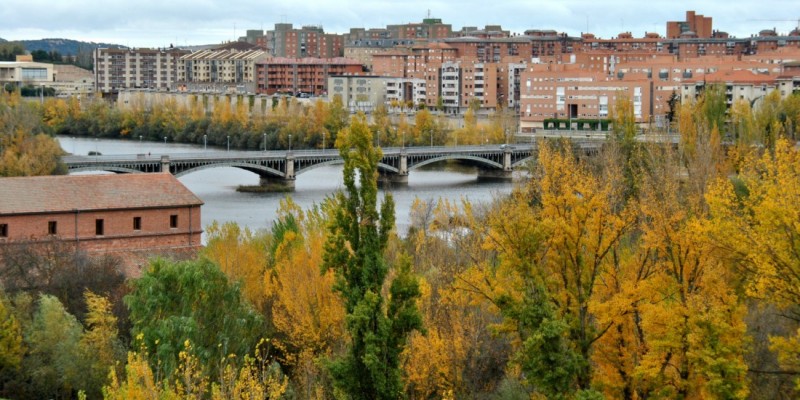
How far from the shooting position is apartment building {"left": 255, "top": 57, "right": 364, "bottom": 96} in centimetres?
7756

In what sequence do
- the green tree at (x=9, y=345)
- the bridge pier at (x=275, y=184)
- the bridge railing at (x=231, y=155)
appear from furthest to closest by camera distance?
the bridge pier at (x=275, y=184) < the bridge railing at (x=231, y=155) < the green tree at (x=9, y=345)

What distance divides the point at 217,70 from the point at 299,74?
11539 mm

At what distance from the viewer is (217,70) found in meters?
Answer: 87.8

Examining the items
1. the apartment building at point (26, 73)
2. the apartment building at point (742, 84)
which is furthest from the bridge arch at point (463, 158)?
the apartment building at point (26, 73)

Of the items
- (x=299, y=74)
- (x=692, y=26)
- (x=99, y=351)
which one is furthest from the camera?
(x=692, y=26)

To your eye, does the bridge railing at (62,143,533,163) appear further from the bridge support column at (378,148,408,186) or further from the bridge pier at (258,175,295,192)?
the bridge pier at (258,175,295,192)

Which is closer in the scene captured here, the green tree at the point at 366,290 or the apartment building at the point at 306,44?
the green tree at the point at 366,290

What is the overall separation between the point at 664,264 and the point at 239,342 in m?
3.94

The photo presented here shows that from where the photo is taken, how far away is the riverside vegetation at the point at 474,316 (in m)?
11.0

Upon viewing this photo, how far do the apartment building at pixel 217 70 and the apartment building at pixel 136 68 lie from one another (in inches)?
52.6

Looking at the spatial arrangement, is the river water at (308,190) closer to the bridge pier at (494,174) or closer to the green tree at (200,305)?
the bridge pier at (494,174)

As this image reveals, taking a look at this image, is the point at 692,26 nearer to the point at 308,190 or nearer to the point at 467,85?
the point at 467,85

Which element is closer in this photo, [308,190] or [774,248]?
[774,248]

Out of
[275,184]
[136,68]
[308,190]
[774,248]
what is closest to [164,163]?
[275,184]
